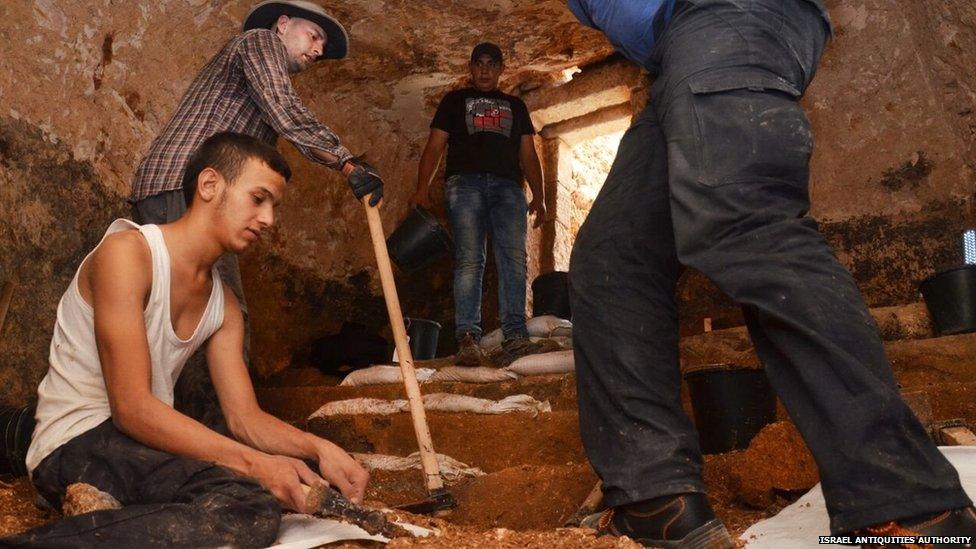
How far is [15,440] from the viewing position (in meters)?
2.91

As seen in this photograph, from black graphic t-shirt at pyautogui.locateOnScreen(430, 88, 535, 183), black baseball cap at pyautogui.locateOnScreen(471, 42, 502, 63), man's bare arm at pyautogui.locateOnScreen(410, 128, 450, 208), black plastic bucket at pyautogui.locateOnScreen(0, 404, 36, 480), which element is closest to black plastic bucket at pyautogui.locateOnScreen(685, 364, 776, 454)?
black plastic bucket at pyautogui.locateOnScreen(0, 404, 36, 480)

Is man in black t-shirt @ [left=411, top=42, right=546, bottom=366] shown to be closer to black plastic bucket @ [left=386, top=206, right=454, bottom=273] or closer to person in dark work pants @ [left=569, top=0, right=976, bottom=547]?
black plastic bucket @ [left=386, top=206, right=454, bottom=273]

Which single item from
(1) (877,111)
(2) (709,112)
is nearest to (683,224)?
(2) (709,112)

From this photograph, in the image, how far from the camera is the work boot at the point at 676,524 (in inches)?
65.8

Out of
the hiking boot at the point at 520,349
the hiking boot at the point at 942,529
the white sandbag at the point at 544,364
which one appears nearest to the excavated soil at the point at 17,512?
the hiking boot at the point at 942,529

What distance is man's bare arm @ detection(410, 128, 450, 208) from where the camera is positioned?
5676 millimetres

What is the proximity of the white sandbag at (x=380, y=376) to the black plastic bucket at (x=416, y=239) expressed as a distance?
21.3 inches

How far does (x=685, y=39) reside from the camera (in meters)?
1.77

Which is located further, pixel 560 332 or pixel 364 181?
pixel 560 332

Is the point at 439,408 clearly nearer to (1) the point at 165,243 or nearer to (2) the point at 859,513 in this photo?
(1) the point at 165,243

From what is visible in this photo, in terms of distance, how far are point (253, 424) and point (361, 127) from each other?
4.48 m

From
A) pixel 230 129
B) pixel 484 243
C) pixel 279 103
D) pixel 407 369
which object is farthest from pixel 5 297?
pixel 484 243

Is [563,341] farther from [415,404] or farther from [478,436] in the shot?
[415,404]

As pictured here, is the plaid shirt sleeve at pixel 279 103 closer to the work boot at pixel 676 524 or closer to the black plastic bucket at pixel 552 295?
the work boot at pixel 676 524
